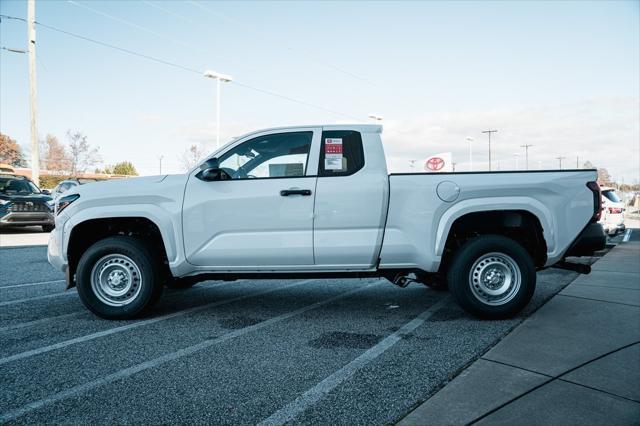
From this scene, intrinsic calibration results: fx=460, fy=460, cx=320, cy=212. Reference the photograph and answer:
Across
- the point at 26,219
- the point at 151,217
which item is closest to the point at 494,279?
the point at 151,217

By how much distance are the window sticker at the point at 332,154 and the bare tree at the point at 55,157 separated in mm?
68722

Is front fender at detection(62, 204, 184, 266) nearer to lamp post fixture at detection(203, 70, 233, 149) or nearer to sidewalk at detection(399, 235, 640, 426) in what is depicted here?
sidewalk at detection(399, 235, 640, 426)

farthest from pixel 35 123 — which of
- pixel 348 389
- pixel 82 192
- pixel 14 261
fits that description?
pixel 348 389

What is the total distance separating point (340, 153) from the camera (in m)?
4.98

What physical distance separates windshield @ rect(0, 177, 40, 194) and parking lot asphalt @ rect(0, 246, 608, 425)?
1077 cm

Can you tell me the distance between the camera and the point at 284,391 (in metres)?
3.12

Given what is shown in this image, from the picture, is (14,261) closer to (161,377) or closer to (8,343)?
(8,343)

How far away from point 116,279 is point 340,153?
279 centimetres

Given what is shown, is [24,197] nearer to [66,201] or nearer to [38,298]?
[38,298]

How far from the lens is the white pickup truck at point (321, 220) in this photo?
481 centimetres

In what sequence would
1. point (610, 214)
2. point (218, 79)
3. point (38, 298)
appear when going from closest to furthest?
point (38, 298), point (610, 214), point (218, 79)

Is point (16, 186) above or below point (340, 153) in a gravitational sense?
above

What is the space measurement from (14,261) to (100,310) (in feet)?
18.3

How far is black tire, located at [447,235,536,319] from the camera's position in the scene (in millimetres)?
4816
